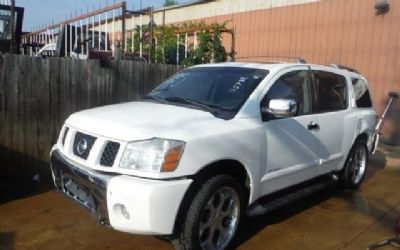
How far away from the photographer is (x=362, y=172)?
6.38m

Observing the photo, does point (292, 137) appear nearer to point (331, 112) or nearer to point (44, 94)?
point (331, 112)

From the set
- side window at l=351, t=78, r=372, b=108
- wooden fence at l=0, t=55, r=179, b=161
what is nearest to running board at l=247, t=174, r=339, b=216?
side window at l=351, t=78, r=372, b=108

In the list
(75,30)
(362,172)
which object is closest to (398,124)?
(362,172)

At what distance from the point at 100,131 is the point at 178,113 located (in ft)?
2.42

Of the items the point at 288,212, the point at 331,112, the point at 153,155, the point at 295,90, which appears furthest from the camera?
the point at 331,112

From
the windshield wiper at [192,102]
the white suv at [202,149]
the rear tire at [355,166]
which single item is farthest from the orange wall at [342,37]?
the windshield wiper at [192,102]

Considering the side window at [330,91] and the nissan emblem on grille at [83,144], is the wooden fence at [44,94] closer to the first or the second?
the nissan emblem on grille at [83,144]

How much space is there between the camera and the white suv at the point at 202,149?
337 cm

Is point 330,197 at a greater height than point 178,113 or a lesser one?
lesser

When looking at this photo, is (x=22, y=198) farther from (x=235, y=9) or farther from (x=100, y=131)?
(x=235, y=9)

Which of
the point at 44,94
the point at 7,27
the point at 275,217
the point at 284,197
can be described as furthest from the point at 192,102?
the point at 7,27

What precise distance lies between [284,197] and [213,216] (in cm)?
113

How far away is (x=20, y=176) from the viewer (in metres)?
5.57

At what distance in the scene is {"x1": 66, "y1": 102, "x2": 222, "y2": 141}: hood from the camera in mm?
3502
